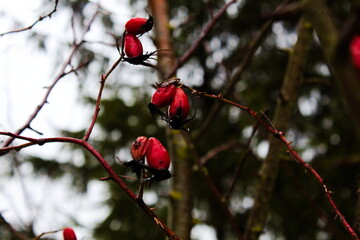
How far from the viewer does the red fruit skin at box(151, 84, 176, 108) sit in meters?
1.10

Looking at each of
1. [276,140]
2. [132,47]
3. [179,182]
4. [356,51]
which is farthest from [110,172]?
[179,182]

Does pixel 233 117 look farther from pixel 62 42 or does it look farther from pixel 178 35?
pixel 62 42

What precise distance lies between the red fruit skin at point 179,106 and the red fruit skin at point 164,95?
1cm

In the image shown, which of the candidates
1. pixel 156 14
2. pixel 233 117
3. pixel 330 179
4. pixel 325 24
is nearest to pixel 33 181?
pixel 233 117

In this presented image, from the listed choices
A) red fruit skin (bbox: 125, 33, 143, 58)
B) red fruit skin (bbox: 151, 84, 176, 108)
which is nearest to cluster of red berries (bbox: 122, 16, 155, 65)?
red fruit skin (bbox: 125, 33, 143, 58)

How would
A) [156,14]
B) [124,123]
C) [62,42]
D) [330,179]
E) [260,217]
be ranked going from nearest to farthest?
[260,217] → [156,14] → [330,179] → [62,42] → [124,123]

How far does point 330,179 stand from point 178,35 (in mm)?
2760

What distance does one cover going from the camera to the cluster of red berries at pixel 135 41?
1148 mm

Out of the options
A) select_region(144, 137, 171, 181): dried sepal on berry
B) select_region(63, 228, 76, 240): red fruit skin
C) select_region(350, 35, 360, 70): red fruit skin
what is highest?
select_region(144, 137, 171, 181): dried sepal on berry

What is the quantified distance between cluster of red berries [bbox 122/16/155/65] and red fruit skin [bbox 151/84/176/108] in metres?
0.10

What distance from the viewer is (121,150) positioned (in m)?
4.89

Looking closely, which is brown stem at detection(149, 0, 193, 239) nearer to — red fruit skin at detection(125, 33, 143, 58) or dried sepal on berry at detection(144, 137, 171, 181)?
red fruit skin at detection(125, 33, 143, 58)

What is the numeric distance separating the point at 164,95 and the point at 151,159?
16cm

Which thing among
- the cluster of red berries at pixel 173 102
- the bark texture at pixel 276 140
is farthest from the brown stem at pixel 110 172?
the bark texture at pixel 276 140
